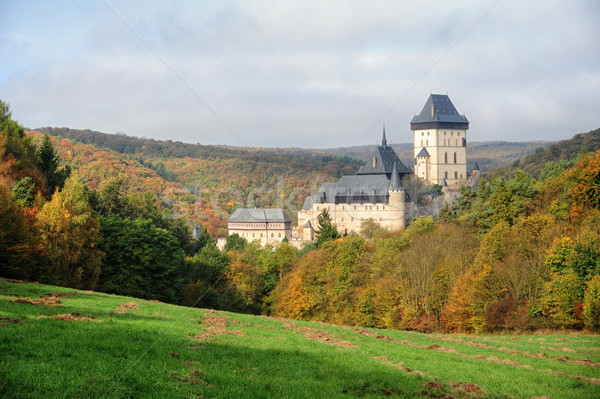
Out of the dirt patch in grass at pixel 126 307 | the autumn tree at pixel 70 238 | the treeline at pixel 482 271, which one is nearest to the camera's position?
the dirt patch in grass at pixel 126 307

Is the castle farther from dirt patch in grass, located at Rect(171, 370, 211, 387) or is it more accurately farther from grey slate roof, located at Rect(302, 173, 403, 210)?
dirt patch in grass, located at Rect(171, 370, 211, 387)

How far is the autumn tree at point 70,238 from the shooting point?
3316 cm

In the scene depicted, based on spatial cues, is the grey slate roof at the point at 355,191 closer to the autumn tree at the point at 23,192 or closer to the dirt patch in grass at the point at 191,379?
the autumn tree at the point at 23,192

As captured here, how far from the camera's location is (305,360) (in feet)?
45.8

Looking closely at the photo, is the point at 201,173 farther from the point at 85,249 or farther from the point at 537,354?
the point at 537,354

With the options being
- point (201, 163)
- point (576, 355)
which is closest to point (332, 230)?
point (576, 355)

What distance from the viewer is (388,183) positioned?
342 feet

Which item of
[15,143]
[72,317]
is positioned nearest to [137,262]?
[15,143]

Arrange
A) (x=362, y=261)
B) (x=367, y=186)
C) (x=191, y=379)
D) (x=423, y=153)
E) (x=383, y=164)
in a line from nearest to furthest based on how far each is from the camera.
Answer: (x=191, y=379) → (x=362, y=261) → (x=367, y=186) → (x=383, y=164) → (x=423, y=153)

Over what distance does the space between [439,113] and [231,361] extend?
5097 inches

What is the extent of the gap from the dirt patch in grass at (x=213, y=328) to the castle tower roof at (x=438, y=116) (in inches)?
4702

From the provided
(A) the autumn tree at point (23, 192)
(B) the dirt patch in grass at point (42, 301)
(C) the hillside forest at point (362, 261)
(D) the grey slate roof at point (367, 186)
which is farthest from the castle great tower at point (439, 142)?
(B) the dirt patch in grass at point (42, 301)

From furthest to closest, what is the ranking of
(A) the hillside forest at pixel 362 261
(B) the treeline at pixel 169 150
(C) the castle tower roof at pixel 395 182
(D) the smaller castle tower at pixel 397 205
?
(B) the treeline at pixel 169 150 → (C) the castle tower roof at pixel 395 182 → (D) the smaller castle tower at pixel 397 205 → (A) the hillside forest at pixel 362 261

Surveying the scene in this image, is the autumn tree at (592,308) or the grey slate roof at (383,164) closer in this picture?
the autumn tree at (592,308)
